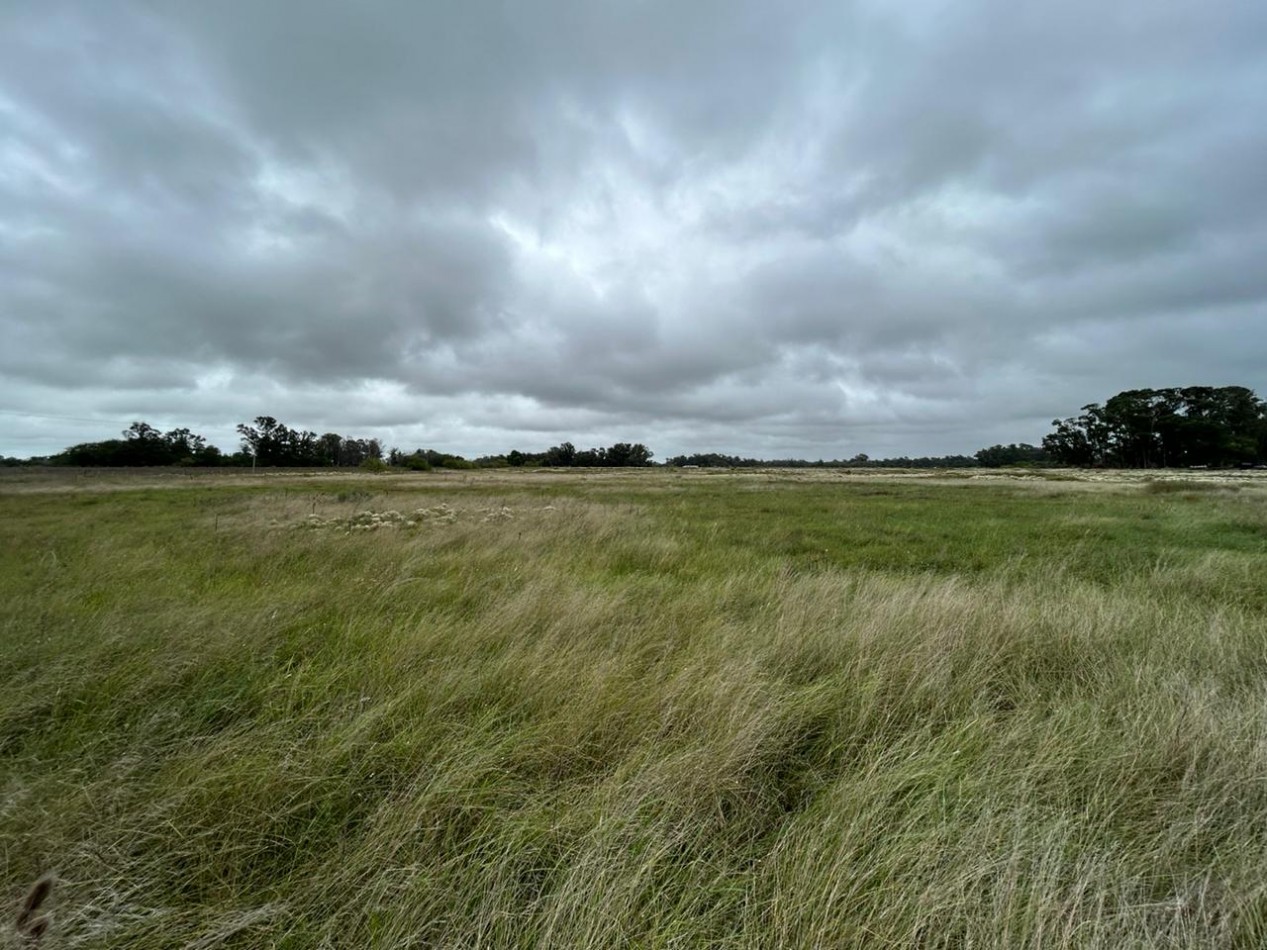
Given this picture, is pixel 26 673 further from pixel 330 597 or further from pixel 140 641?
pixel 330 597

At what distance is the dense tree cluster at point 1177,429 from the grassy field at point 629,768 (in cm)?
15591

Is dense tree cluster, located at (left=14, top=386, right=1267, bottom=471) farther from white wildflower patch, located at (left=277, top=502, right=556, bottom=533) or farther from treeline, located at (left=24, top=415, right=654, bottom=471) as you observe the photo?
white wildflower patch, located at (left=277, top=502, right=556, bottom=533)

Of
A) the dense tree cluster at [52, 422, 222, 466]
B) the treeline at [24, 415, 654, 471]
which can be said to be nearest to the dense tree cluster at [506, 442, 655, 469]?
the treeline at [24, 415, 654, 471]

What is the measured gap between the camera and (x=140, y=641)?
4.07 metres

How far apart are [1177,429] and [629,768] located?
163m

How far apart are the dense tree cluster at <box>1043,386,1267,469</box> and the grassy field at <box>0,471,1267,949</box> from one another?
15591 cm

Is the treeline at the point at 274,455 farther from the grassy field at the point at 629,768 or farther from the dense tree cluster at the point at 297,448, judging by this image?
the grassy field at the point at 629,768

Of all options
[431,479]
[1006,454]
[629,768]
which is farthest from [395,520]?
[1006,454]

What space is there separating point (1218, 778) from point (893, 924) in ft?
7.65

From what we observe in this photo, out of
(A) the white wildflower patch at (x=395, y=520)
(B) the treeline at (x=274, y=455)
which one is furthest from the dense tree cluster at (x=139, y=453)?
(A) the white wildflower patch at (x=395, y=520)

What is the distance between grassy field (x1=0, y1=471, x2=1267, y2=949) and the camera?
1.95m

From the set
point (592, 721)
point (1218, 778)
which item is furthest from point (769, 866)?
point (1218, 778)

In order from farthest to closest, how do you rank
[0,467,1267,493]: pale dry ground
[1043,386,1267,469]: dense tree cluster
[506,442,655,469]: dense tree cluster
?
[506,442,655,469]: dense tree cluster
[1043,386,1267,469]: dense tree cluster
[0,467,1267,493]: pale dry ground

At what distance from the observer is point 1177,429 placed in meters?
109
